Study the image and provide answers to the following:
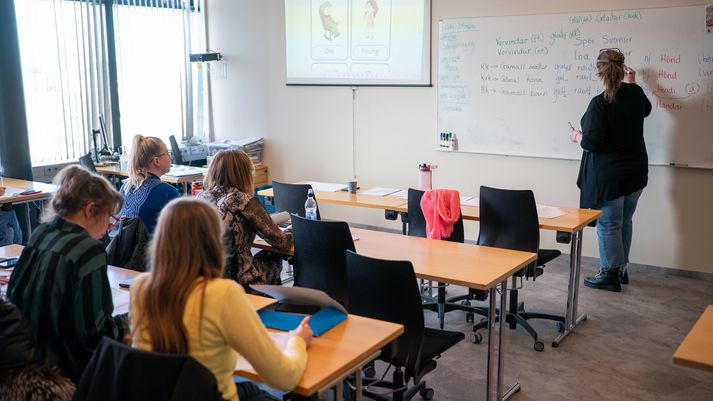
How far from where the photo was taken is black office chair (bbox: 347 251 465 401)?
2713 mm

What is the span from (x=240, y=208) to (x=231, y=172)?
0.19 meters

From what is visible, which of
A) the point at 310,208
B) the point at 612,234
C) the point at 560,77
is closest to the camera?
the point at 310,208

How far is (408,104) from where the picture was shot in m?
6.64

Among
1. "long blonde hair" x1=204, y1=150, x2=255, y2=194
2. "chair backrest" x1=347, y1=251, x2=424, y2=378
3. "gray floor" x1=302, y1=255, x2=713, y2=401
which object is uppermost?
"long blonde hair" x1=204, y1=150, x2=255, y2=194

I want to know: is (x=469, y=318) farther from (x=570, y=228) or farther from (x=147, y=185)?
(x=147, y=185)

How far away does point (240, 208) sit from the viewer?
11.0 ft

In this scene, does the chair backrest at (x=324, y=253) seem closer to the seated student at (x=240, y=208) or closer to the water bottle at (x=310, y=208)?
the seated student at (x=240, y=208)

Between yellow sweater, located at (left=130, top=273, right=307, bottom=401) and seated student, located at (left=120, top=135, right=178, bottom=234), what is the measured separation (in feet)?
6.68

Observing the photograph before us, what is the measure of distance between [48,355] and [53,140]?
533cm

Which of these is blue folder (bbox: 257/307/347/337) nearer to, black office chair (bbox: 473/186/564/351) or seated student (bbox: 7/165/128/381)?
seated student (bbox: 7/165/128/381)

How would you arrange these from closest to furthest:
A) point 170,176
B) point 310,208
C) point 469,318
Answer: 1. point 310,208
2. point 469,318
3. point 170,176

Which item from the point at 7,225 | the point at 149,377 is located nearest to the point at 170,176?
the point at 7,225

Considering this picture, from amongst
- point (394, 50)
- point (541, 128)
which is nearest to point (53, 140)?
point (394, 50)

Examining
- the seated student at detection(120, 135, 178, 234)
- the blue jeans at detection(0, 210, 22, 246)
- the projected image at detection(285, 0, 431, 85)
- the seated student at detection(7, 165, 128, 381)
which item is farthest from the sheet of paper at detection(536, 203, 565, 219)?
the blue jeans at detection(0, 210, 22, 246)
